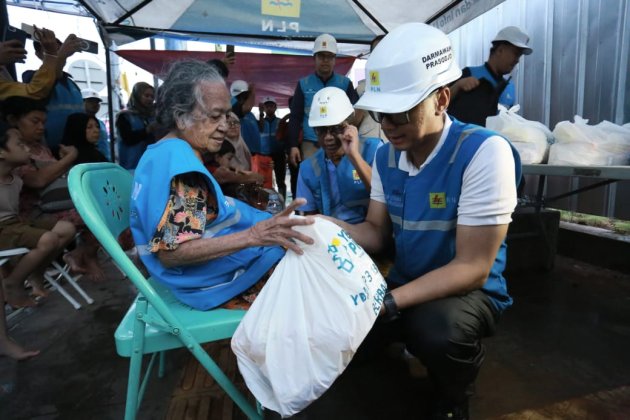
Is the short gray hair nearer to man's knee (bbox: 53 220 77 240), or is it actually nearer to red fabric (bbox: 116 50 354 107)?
man's knee (bbox: 53 220 77 240)

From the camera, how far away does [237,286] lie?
4.67ft

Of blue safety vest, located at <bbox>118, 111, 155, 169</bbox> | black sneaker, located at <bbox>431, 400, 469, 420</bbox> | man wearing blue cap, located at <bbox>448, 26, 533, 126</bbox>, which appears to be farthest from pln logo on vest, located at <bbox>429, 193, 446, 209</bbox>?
blue safety vest, located at <bbox>118, 111, 155, 169</bbox>

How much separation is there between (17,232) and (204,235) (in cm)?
208

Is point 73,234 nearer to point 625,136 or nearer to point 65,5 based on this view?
point 625,136

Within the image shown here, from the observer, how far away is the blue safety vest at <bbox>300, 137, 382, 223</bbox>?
219 cm

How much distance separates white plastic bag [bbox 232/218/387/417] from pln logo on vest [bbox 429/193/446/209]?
46 centimetres

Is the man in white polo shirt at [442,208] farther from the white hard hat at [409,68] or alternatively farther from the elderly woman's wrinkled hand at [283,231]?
the elderly woman's wrinkled hand at [283,231]

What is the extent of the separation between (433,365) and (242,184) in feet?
8.02

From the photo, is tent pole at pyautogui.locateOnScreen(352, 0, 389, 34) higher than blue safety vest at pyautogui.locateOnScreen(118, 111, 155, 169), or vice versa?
tent pole at pyautogui.locateOnScreen(352, 0, 389, 34)

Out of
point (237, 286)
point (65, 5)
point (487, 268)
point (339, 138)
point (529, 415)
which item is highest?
point (65, 5)

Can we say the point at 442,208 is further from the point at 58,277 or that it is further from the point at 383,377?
the point at 58,277

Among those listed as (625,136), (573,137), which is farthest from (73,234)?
(625,136)

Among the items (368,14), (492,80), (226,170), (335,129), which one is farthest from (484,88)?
(226,170)

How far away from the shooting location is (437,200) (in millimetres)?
1394
